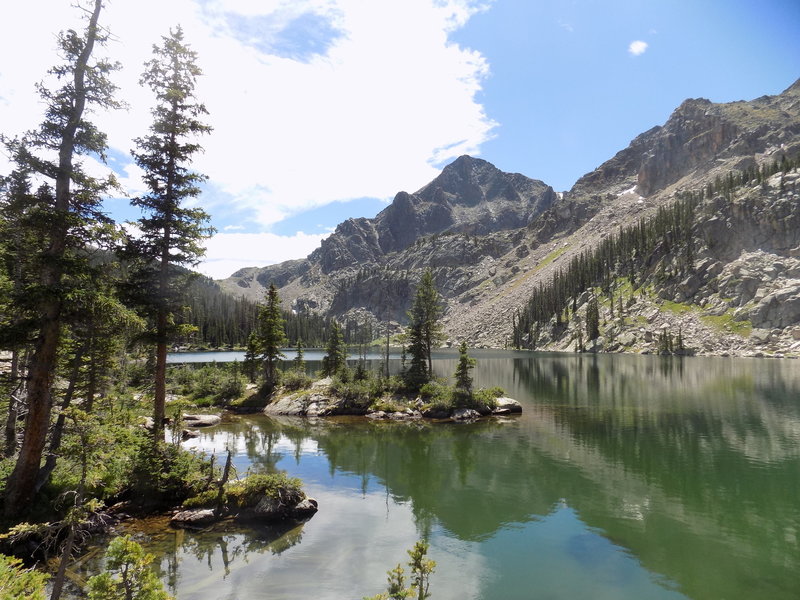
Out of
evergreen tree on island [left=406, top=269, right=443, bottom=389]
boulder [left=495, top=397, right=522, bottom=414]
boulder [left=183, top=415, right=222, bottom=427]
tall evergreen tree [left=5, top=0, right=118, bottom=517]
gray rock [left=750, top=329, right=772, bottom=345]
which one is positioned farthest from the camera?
gray rock [left=750, top=329, right=772, bottom=345]

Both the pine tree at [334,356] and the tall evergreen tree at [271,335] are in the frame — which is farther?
the pine tree at [334,356]

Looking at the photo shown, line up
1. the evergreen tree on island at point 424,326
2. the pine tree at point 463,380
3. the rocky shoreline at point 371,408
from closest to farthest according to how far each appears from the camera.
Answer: the rocky shoreline at point 371,408
the pine tree at point 463,380
the evergreen tree on island at point 424,326

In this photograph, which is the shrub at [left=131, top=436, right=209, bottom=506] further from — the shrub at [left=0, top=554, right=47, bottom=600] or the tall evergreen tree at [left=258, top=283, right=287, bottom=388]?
the tall evergreen tree at [left=258, top=283, right=287, bottom=388]

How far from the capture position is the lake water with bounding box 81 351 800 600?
15.6m

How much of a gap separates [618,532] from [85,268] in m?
24.7

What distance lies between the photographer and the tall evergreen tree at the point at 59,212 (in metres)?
15.4

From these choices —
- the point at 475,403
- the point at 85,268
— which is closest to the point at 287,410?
the point at 475,403

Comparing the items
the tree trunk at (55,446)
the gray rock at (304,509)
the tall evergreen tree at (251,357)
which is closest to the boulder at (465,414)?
the gray rock at (304,509)

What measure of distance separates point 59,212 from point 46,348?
16.3 ft

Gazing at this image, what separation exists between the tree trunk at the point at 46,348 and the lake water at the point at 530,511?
542cm

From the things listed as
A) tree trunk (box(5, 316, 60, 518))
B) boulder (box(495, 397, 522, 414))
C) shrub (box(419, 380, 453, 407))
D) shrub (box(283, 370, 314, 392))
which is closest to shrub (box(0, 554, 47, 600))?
tree trunk (box(5, 316, 60, 518))

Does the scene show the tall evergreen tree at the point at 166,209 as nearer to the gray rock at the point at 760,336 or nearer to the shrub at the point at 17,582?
the shrub at the point at 17,582

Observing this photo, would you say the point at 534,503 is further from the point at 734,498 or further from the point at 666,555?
the point at 734,498

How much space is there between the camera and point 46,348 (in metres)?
15.7
